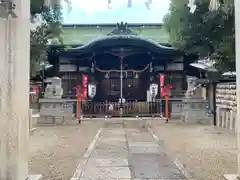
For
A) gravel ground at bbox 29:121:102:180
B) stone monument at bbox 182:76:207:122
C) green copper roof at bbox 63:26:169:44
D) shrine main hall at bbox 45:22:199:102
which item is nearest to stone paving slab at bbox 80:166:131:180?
gravel ground at bbox 29:121:102:180

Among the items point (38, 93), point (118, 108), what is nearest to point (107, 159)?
point (118, 108)

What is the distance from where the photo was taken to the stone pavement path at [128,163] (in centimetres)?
621

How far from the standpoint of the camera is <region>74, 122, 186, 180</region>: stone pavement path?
245 inches

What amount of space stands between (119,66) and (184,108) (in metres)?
7.86

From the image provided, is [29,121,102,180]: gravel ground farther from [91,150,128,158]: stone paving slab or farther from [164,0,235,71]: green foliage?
[164,0,235,71]: green foliage

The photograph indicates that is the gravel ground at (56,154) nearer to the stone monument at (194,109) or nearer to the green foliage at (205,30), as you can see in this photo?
the green foliage at (205,30)

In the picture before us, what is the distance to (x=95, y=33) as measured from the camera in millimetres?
29047

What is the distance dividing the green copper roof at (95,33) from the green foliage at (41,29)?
39.2ft

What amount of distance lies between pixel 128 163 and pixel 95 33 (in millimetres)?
22755

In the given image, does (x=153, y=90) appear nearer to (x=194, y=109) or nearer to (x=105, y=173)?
(x=194, y=109)

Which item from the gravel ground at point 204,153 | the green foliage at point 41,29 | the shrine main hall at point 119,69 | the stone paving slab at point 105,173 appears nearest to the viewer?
the stone paving slab at point 105,173

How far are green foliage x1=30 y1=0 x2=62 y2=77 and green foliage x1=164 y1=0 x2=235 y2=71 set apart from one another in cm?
534

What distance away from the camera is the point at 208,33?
13.8 m

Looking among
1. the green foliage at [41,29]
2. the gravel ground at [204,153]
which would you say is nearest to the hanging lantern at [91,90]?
the green foliage at [41,29]
